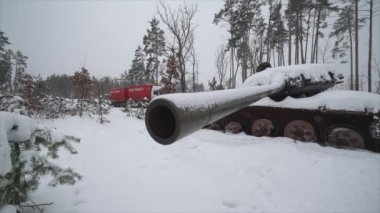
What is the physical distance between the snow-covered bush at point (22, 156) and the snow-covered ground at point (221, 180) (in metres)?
0.52

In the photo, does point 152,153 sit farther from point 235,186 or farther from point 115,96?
point 115,96

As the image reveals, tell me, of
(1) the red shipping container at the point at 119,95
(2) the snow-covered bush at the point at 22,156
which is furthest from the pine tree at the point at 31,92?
(1) the red shipping container at the point at 119,95

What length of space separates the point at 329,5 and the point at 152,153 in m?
25.9

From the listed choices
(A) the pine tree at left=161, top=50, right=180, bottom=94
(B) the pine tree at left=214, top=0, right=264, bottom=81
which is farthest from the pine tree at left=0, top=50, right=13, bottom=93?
(B) the pine tree at left=214, top=0, right=264, bottom=81

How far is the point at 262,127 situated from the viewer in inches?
262

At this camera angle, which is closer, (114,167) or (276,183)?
(276,183)

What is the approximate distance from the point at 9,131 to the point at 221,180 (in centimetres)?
305

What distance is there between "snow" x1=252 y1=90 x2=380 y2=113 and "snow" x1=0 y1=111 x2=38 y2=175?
583cm

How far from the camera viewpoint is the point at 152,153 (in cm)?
527

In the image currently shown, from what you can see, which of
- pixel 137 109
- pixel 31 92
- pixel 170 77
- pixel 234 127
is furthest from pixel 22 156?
pixel 31 92

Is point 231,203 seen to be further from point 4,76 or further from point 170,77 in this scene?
point 4,76

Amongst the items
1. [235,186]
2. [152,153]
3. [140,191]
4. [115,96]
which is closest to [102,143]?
[152,153]

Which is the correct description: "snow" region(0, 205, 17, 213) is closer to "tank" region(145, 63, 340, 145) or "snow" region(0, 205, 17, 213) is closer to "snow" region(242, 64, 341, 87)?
"tank" region(145, 63, 340, 145)

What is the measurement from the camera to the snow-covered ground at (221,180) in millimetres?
2994
